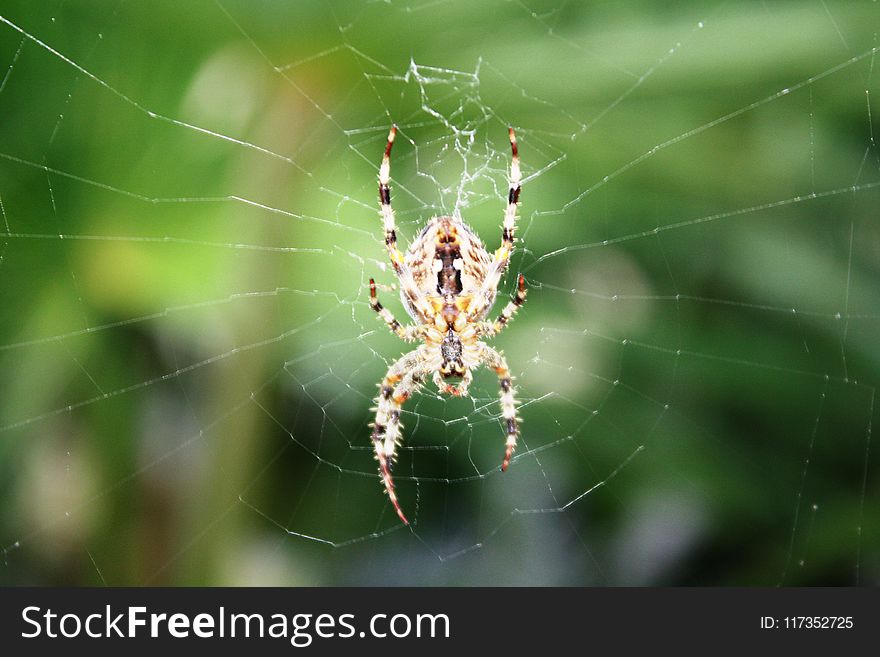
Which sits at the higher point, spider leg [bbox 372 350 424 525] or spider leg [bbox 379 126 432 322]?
spider leg [bbox 379 126 432 322]

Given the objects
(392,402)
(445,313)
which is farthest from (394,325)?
(392,402)

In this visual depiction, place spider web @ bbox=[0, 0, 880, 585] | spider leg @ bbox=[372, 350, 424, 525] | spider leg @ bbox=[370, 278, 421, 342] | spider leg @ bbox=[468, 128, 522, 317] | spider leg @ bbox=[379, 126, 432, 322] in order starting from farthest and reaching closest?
1. spider leg @ bbox=[372, 350, 424, 525]
2. spider leg @ bbox=[370, 278, 421, 342]
3. spider leg @ bbox=[468, 128, 522, 317]
4. spider leg @ bbox=[379, 126, 432, 322]
5. spider web @ bbox=[0, 0, 880, 585]

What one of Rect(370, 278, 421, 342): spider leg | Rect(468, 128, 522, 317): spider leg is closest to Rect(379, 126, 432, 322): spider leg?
Rect(370, 278, 421, 342): spider leg

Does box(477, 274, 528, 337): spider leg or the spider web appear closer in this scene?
the spider web

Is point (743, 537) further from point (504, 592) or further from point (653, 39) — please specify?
point (653, 39)

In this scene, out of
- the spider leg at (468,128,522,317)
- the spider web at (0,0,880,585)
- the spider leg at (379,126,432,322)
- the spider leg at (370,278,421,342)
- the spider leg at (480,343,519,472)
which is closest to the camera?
the spider web at (0,0,880,585)

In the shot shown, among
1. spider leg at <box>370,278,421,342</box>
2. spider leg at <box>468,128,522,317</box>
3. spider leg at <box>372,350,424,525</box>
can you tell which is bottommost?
spider leg at <box>372,350,424,525</box>

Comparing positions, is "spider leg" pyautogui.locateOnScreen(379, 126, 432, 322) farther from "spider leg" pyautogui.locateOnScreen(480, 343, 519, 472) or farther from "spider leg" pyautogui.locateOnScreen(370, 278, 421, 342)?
"spider leg" pyautogui.locateOnScreen(480, 343, 519, 472)
